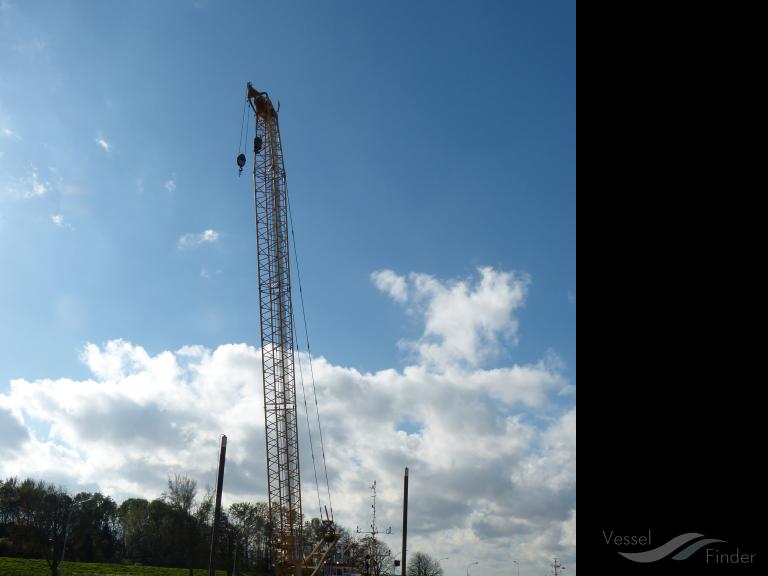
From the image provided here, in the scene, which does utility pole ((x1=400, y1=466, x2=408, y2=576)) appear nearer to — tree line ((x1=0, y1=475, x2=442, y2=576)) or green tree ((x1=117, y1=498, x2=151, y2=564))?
tree line ((x1=0, y1=475, x2=442, y2=576))

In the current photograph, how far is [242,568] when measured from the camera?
92.6 meters

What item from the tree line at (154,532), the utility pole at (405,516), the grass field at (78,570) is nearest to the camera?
the utility pole at (405,516)

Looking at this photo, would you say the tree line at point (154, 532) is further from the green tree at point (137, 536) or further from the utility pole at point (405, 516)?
the utility pole at point (405, 516)

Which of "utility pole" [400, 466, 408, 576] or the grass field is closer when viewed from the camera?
"utility pole" [400, 466, 408, 576]

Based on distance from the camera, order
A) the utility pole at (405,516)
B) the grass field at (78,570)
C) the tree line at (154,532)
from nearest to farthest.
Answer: the utility pole at (405,516) → the grass field at (78,570) → the tree line at (154,532)

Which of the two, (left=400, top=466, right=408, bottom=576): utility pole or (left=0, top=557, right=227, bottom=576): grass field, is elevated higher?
(left=400, top=466, right=408, bottom=576): utility pole

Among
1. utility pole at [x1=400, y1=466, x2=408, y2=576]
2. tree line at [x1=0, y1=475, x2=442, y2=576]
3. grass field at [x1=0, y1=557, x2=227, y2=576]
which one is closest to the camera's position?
utility pole at [x1=400, y1=466, x2=408, y2=576]

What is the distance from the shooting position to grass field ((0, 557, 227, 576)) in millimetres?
66463

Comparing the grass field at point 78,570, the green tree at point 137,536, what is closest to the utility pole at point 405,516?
the grass field at point 78,570

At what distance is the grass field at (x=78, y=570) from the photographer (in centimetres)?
6646

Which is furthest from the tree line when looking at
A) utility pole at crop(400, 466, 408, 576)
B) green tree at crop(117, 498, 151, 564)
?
utility pole at crop(400, 466, 408, 576)
